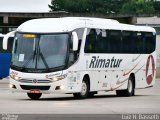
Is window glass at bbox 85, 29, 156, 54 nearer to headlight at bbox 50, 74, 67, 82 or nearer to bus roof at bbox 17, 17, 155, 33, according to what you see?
bus roof at bbox 17, 17, 155, 33

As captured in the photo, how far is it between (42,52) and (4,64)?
23.5 m

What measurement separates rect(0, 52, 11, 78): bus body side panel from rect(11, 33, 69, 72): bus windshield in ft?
75.0

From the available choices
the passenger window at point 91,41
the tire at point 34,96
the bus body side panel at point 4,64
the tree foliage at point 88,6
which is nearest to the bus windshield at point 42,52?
the tire at point 34,96

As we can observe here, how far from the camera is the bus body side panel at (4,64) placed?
2189 inches

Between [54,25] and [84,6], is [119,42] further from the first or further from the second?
[84,6]

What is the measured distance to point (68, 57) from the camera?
32500mm

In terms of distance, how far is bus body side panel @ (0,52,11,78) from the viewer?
55594mm

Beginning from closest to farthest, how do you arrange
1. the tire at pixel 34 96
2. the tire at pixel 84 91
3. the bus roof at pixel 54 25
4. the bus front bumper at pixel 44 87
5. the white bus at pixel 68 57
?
the bus front bumper at pixel 44 87, the white bus at pixel 68 57, the bus roof at pixel 54 25, the tire at pixel 34 96, the tire at pixel 84 91

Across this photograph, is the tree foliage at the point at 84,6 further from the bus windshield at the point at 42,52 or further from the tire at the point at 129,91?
the bus windshield at the point at 42,52

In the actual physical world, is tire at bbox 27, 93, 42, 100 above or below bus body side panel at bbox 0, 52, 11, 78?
above

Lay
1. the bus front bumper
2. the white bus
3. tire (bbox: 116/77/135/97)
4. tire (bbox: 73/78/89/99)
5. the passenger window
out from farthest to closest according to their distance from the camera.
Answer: tire (bbox: 116/77/135/97)
the passenger window
tire (bbox: 73/78/89/99)
the white bus
the bus front bumper

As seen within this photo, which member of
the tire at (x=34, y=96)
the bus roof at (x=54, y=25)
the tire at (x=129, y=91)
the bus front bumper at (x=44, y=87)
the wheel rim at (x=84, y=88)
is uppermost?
the bus roof at (x=54, y=25)

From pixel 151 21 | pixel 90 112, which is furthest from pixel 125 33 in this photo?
pixel 151 21

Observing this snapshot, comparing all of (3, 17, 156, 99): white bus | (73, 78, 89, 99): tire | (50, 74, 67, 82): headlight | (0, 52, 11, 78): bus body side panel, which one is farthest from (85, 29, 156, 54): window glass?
(0, 52, 11, 78): bus body side panel
